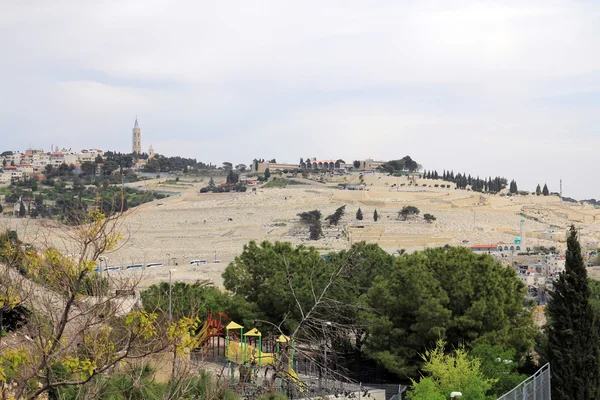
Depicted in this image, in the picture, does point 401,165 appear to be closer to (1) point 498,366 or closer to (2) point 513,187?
(2) point 513,187

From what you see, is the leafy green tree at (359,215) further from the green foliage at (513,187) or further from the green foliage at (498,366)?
the green foliage at (498,366)

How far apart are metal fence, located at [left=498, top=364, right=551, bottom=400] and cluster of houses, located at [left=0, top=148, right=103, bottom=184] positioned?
121 m

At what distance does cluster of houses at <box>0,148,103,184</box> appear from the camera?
135 m

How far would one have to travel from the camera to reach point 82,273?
21.5ft

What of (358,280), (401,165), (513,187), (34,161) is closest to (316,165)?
(401,165)

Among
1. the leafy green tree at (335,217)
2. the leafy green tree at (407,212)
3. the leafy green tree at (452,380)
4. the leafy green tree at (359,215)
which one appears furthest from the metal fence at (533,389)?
the leafy green tree at (407,212)

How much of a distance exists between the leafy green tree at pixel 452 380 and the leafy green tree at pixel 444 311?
1467 millimetres

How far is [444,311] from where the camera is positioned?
19156 millimetres

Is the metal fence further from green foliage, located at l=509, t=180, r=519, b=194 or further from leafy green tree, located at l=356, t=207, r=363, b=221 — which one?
green foliage, located at l=509, t=180, r=519, b=194

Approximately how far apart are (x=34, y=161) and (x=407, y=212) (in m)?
87.8

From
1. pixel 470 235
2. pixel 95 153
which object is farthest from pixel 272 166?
pixel 470 235

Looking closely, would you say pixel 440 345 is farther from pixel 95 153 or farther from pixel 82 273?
pixel 95 153

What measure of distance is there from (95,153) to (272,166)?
36.9 meters

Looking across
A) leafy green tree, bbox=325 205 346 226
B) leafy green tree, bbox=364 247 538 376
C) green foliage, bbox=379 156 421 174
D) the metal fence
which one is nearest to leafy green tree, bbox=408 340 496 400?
the metal fence
